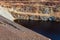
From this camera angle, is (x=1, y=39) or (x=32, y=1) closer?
(x=1, y=39)

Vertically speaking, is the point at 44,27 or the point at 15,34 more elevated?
the point at 15,34

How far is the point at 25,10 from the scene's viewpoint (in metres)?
20.9

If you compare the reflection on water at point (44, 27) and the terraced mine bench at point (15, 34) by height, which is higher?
the terraced mine bench at point (15, 34)

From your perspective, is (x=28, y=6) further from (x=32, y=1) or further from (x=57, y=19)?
(x=57, y=19)

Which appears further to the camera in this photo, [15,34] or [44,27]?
[44,27]

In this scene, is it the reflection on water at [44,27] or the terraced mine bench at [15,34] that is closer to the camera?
the terraced mine bench at [15,34]

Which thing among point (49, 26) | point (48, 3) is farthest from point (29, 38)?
point (48, 3)

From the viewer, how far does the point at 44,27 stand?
683 inches

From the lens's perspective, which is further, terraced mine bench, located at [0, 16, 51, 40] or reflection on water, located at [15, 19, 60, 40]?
reflection on water, located at [15, 19, 60, 40]

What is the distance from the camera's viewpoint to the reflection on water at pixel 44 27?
1555 centimetres

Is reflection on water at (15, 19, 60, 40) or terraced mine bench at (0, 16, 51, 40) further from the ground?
terraced mine bench at (0, 16, 51, 40)

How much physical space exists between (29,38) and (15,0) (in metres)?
16.2

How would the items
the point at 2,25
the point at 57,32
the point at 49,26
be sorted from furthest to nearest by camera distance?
1. the point at 49,26
2. the point at 57,32
3. the point at 2,25

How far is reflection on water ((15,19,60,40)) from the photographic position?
15549mm
